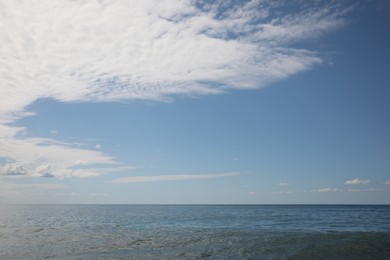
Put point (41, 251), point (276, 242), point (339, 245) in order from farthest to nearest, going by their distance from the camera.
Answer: point (276, 242) → point (339, 245) → point (41, 251)

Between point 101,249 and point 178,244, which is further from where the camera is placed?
point 178,244

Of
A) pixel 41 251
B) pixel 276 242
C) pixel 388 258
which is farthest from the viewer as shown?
pixel 276 242

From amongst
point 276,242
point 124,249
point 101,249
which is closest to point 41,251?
point 101,249

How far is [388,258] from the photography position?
2422 cm

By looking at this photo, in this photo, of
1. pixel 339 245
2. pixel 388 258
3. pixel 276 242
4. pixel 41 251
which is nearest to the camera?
pixel 388 258

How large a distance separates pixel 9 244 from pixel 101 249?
1116 cm

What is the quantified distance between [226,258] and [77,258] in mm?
11667

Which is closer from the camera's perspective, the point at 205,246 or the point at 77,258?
the point at 77,258

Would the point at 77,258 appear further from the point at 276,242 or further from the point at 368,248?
the point at 368,248

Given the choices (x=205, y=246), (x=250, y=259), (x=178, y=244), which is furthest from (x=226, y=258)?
(x=178, y=244)

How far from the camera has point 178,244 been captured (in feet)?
105

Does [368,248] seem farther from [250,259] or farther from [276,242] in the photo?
[250,259]

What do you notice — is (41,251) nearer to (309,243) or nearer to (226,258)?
(226,258)

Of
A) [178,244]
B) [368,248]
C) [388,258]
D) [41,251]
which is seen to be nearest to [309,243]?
[368,248]
